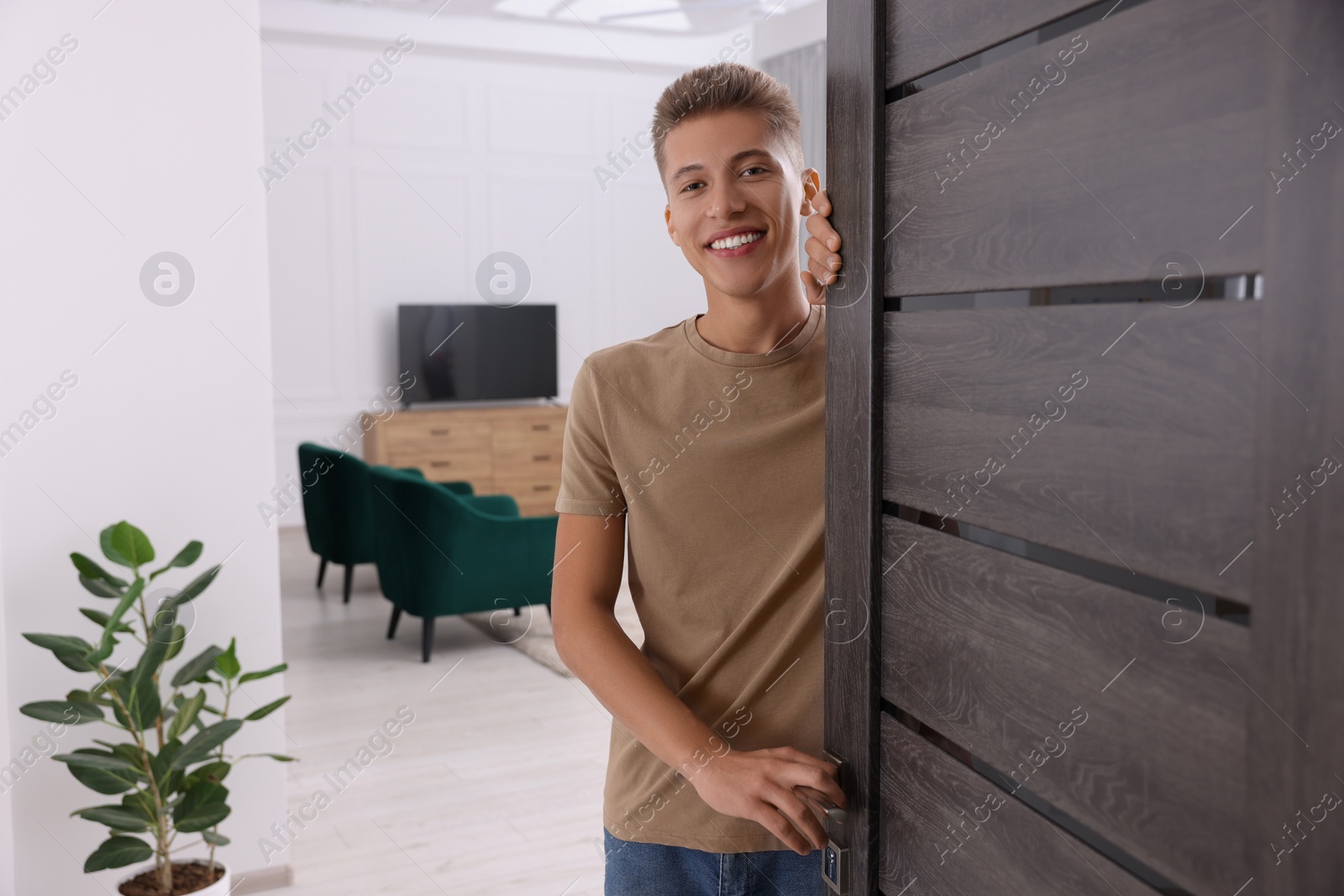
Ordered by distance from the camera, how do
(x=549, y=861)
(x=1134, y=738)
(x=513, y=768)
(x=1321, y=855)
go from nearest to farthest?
1. (x=1321, y=855)
2. (x=1134, y=738)
3. (x=549, y=861)
4. (x=513, y=768)

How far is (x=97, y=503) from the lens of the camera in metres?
2.49

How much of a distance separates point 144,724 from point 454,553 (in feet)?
7.06

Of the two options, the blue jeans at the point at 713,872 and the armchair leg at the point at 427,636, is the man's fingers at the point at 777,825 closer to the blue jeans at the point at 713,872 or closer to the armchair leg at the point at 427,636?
the blue jeans at the point at 713,872

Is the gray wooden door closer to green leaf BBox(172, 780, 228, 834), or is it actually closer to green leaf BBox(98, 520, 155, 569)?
green leaf BBox(172, 780, 228, 834)

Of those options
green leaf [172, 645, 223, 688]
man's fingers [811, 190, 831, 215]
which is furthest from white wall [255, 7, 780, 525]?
man's fingers [811, 190, 831, 215]

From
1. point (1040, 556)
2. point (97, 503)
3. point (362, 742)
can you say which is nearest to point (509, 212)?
point (362, 742)

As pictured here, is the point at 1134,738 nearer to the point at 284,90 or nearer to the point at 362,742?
the point at 362,742

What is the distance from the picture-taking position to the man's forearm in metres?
1.07

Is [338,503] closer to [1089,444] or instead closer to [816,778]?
[816,778]

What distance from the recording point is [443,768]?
3.54m

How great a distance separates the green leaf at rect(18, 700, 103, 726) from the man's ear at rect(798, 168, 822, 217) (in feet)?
6.27

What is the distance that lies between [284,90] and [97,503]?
5270 millimetres

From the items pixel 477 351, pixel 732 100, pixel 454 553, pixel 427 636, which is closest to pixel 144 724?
pixel 732 100

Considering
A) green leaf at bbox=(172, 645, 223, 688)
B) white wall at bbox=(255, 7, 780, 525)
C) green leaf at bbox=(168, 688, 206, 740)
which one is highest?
white wall at bbox=(255, 7, 780, 525)
